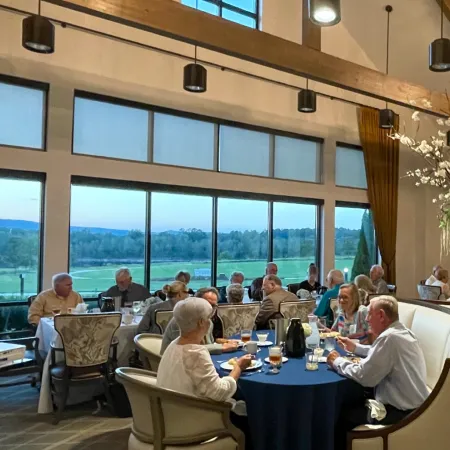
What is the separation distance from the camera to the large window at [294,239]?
905 cm

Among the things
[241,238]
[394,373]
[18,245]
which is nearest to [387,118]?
[241,238]

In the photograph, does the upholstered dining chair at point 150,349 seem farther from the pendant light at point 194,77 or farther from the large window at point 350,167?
the large window at point 350,167

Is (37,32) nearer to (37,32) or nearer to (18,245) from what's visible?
(37,32)

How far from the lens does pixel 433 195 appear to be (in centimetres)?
1105

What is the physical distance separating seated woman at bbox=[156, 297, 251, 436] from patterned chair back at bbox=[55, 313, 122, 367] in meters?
1.77

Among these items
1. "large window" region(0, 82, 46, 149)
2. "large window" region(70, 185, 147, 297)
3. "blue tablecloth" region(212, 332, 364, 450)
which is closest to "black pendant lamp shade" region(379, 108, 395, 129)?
"large window" region(70, 185, 147, 297)

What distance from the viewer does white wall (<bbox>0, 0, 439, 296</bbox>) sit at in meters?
6.37

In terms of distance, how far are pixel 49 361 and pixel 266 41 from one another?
424cm

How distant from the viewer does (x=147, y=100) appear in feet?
24.0

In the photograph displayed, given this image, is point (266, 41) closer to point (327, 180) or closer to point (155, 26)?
point (155, 26)

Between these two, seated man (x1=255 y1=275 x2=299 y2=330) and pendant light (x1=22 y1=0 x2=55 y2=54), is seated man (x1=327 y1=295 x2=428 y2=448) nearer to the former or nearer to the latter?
seated man (x1=255 y1=275 x2=299 y2=330)

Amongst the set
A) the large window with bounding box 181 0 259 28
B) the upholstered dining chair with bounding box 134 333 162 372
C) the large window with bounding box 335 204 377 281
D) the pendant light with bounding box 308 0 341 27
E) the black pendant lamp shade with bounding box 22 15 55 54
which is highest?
the large window with bounding box 181 0 259 28

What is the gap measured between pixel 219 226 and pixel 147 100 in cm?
246

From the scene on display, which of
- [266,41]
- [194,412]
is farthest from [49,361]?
[266,41]
